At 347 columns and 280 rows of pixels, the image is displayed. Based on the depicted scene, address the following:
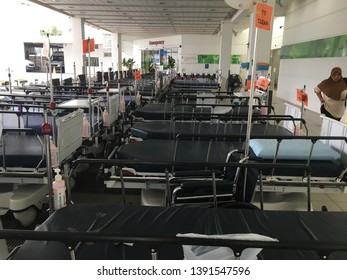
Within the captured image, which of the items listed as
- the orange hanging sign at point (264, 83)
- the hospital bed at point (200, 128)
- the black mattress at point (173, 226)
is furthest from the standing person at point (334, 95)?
the black mattress at point (173, 226)

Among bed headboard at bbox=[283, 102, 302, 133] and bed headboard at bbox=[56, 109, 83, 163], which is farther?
bed headboard at bbox=[283, 102, 302, 133]

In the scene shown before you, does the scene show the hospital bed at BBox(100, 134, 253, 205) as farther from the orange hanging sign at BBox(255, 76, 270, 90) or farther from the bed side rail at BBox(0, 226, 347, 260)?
the orange hanging sign at BBox(255, 76, 270, 90)

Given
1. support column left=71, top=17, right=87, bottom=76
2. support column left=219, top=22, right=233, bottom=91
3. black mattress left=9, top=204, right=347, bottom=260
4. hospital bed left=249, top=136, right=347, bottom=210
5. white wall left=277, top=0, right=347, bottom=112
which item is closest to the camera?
black mattress left=9, top=204, right=347, bottom=260

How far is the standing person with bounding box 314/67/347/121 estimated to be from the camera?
17.0 ft

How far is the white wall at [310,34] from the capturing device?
28.8ft

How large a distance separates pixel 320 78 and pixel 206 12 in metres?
5.18

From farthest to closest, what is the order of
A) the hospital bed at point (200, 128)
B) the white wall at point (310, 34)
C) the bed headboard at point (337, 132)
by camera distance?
the white wall at point (310, 34) < the hospital bed at point (200, 128) < the bed headboard at point (337, 132)

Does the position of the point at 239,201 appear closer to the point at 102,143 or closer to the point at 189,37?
the point at 102,143

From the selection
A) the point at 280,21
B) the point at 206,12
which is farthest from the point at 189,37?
the point at 206,12

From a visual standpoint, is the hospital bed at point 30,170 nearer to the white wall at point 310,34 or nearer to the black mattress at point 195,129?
the black mattress at point 195,129

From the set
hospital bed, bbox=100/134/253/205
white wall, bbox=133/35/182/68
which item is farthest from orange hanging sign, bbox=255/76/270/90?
white wall, bbox=133/35/182/68

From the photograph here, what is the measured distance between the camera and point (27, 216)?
301 centimetres

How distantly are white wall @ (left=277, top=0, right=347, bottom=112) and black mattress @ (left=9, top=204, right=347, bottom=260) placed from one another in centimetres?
762

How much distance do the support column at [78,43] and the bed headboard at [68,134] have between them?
412 inches
